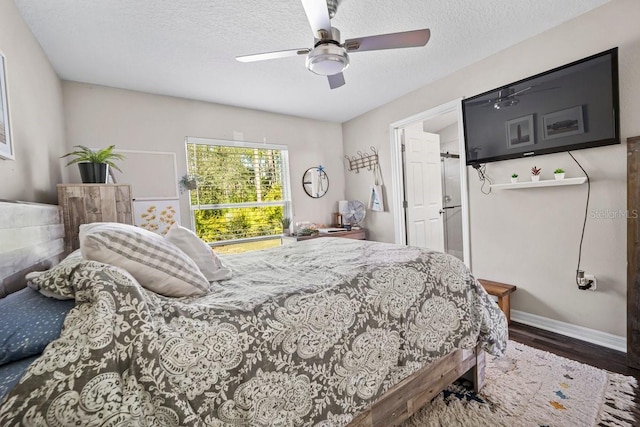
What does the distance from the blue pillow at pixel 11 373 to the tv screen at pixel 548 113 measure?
124 inches

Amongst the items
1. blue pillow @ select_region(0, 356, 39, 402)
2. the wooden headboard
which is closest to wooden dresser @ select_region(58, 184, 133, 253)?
the wooden headboard

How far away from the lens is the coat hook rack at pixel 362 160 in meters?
4.00

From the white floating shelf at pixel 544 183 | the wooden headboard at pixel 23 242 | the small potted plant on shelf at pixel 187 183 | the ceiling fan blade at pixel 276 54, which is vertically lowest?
the wooden headboard at pixel 23 242

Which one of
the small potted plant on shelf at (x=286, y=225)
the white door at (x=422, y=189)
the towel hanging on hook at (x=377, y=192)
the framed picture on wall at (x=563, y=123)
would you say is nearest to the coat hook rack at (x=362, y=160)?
the towel hanging on hook at (x=377, y=192)

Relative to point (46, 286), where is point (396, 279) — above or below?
below

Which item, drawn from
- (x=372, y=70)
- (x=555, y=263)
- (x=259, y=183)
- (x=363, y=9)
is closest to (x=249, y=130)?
(x=259, y=183)

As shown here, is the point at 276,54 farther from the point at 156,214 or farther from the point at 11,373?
the point at 156,214

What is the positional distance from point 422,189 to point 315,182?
1588mm

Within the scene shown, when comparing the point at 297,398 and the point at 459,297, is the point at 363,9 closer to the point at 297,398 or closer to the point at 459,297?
the point at 459,297

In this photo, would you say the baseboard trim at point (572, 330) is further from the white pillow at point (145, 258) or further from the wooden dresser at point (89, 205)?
the wooden dresser at point (89, 205)

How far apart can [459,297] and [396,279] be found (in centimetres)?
46

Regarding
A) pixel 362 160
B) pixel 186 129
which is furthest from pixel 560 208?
pixel 186 129

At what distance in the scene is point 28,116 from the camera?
70.0 inches

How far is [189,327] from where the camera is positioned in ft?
2.70
